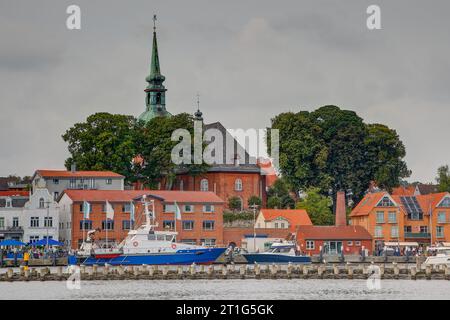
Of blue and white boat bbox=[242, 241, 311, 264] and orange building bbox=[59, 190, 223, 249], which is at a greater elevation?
orange building bbox=[59, 190, 223, 249]

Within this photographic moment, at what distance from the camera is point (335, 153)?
156 m

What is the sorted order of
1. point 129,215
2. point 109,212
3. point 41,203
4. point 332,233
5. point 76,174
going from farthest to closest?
point 76,174, point 332,233, point 41,203, point 129,215, point 109,212

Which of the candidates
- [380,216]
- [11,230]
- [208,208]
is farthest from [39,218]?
Result: [380,216]

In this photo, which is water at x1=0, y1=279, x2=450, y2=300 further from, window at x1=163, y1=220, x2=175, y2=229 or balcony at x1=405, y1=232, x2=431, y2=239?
balcony at x1=405, y1=232, x2=431, y2=239

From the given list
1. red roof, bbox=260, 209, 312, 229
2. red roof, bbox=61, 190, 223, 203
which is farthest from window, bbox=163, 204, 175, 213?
red roof, bbox=260, 209, 312, 229

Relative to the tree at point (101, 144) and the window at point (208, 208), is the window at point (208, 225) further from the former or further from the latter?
the tree at point (101, 144)

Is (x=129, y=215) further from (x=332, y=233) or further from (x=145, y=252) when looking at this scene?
(x=145, y=252)

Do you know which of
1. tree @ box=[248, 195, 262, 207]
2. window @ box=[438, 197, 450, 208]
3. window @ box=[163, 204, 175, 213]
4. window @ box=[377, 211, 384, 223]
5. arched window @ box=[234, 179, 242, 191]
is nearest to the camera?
window @ box=[163, 204, 175, 213]

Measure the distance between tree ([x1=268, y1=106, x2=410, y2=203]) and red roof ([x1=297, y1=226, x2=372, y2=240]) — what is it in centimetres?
1429

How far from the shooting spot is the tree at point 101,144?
148000 millimetres

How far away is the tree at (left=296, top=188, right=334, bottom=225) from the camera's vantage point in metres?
149

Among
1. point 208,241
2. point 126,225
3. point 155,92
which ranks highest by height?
point 155,92

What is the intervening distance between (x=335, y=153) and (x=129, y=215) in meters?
30.2
